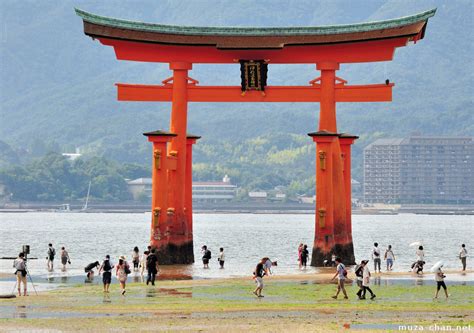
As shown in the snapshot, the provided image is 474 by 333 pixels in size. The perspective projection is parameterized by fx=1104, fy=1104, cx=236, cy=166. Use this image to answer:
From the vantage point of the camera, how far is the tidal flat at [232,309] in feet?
93.9

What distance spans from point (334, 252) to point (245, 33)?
11192 mm

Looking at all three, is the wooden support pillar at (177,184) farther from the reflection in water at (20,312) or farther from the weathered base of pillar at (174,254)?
the reflection in water at (20,312)

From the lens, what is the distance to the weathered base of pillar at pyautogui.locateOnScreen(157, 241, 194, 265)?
2063 inches

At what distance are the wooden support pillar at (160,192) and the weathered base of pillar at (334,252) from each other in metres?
7.15

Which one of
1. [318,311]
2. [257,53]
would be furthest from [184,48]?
[318,311]

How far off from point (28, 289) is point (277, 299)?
1029cm

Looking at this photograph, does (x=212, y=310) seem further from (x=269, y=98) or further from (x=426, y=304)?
(x=269, y=98)

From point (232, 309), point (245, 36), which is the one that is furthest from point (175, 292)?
point (245, 36)

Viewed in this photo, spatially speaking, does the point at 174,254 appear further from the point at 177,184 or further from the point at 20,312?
the point at 20,312

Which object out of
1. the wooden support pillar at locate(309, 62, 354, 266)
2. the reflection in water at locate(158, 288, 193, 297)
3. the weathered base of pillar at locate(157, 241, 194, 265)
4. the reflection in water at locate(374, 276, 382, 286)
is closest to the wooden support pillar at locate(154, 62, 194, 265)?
the weathered base of pillar at locate(157, 241, 194, 265)

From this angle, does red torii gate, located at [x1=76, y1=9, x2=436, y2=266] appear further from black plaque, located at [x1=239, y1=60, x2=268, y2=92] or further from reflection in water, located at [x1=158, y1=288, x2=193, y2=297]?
reflection in water, located at [x1=158, y1=288, x2=193, y2=297]

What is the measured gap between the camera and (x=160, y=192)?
52.2 metres

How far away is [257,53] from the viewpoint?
53.7 metres

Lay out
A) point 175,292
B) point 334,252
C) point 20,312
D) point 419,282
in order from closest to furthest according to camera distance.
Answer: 1. point 20,312
2. point 175,292
3. point 419,282
4. point 334,252
